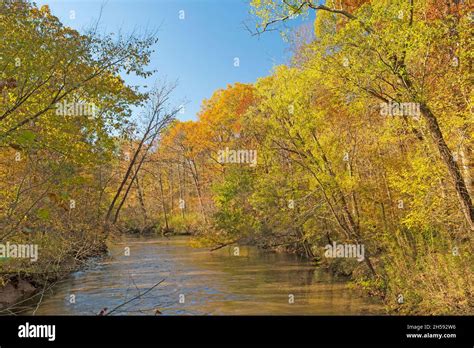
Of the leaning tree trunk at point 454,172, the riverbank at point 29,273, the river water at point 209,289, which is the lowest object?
the river water at point 209,289

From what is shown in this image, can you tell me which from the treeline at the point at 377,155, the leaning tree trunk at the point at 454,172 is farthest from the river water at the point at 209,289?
the leaning tree trunk at the point at 454,172

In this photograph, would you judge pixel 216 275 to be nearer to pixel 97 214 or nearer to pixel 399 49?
pixel 97 214

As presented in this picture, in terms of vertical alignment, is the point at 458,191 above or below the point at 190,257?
above

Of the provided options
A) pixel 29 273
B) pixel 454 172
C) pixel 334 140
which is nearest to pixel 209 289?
pixel 29 273

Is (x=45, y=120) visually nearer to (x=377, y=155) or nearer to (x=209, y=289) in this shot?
(x=209, y=289)

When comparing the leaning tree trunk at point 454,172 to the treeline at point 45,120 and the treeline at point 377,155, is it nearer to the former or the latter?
the treeline at point 377,155

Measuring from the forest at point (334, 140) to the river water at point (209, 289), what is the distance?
1.12 meters

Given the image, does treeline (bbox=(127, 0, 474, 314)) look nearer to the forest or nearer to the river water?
the forest

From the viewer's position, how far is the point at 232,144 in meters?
30.5

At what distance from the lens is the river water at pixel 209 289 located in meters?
12.2

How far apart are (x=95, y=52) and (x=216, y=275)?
11.3 m

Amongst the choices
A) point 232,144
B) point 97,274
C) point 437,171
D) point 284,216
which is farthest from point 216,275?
point 232,144

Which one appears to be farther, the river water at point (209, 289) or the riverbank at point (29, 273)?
the river water at point (209, 289)

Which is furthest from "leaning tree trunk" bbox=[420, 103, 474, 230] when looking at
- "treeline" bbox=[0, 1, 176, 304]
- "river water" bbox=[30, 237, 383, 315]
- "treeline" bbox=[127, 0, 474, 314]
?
"treeline" bbox=[0, 1, 176, 304]
